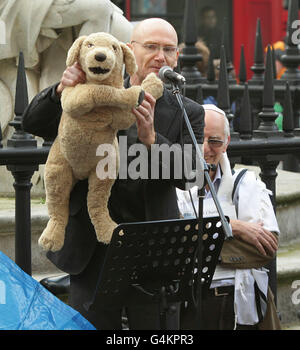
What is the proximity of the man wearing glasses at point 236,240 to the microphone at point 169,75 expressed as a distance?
840 millimetres

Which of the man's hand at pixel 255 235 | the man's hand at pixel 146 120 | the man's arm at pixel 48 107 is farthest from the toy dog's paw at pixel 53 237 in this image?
the man's hand at pixel 255 235

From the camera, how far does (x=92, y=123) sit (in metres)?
3.64

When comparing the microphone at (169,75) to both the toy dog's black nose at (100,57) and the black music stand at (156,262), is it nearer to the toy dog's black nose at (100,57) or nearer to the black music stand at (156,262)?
the toy dog's black nose at (100,57)

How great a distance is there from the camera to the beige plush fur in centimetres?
353

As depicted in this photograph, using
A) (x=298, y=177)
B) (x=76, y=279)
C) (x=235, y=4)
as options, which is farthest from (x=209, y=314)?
(x=235, y=4)

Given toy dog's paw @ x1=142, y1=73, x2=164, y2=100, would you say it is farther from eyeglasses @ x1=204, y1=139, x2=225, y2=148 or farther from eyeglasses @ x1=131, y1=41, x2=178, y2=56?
eyeglasses @ x1=204, y1=139, x2=225, y2=148

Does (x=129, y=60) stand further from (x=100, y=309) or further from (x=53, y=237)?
(x=100, y=309)

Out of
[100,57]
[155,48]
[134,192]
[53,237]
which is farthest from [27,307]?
[155,48]

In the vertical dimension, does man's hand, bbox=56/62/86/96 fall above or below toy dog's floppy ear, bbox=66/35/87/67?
below

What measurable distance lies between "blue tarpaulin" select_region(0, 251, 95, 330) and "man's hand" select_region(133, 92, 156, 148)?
699 mm

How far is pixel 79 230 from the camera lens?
13.0ft

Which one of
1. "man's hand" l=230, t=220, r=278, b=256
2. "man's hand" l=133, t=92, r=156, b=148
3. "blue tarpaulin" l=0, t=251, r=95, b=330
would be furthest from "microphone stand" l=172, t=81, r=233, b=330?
"man's hand" l=230, t=220, r=278, b=256

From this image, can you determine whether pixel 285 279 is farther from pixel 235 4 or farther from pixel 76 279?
pixel 235 4

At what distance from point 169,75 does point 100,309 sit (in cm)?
102
